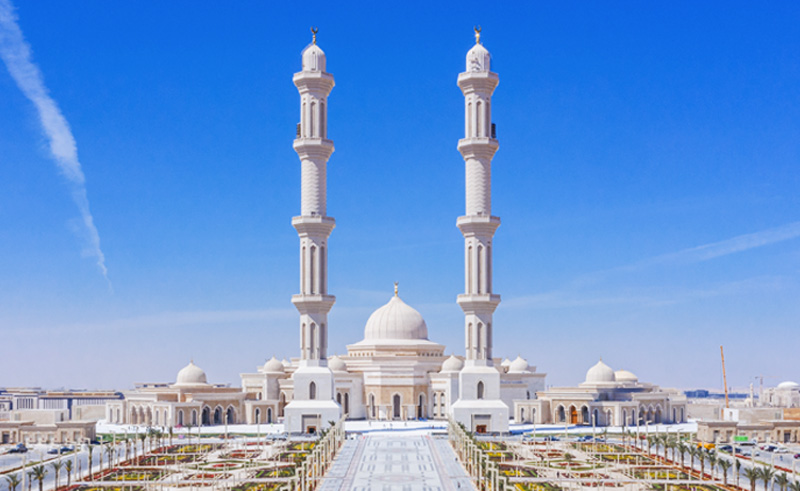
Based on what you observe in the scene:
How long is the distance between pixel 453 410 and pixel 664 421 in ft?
88.7

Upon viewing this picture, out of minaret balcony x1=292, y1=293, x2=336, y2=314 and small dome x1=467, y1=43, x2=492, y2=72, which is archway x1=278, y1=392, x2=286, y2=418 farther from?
small dome x1=467, y1=43, x2=492, y2=72

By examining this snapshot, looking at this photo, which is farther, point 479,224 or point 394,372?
point 394,372

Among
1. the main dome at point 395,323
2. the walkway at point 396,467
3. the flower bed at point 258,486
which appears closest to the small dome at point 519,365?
the main dome at point 395,323

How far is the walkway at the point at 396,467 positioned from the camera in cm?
4834

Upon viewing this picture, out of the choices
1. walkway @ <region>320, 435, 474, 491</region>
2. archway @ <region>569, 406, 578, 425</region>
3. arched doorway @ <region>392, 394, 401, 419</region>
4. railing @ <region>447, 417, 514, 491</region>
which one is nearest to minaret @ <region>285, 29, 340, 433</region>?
walkway @ <region>320, 435, 474, 491</region>

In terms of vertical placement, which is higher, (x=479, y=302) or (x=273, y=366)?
(x=479, y=302)

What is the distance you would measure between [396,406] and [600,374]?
18.5 m

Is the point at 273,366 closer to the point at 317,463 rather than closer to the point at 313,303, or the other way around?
the point at 313,303

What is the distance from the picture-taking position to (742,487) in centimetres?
4841

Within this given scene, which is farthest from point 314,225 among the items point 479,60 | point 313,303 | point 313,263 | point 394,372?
point 394,372

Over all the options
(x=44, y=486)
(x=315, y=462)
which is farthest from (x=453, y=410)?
(x=44, y=486)

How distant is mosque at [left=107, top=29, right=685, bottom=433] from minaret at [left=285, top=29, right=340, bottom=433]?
0.24 ft

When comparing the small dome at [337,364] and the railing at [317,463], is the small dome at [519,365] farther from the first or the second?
the railing at [317,463]

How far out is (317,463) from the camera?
52656 millimetres
